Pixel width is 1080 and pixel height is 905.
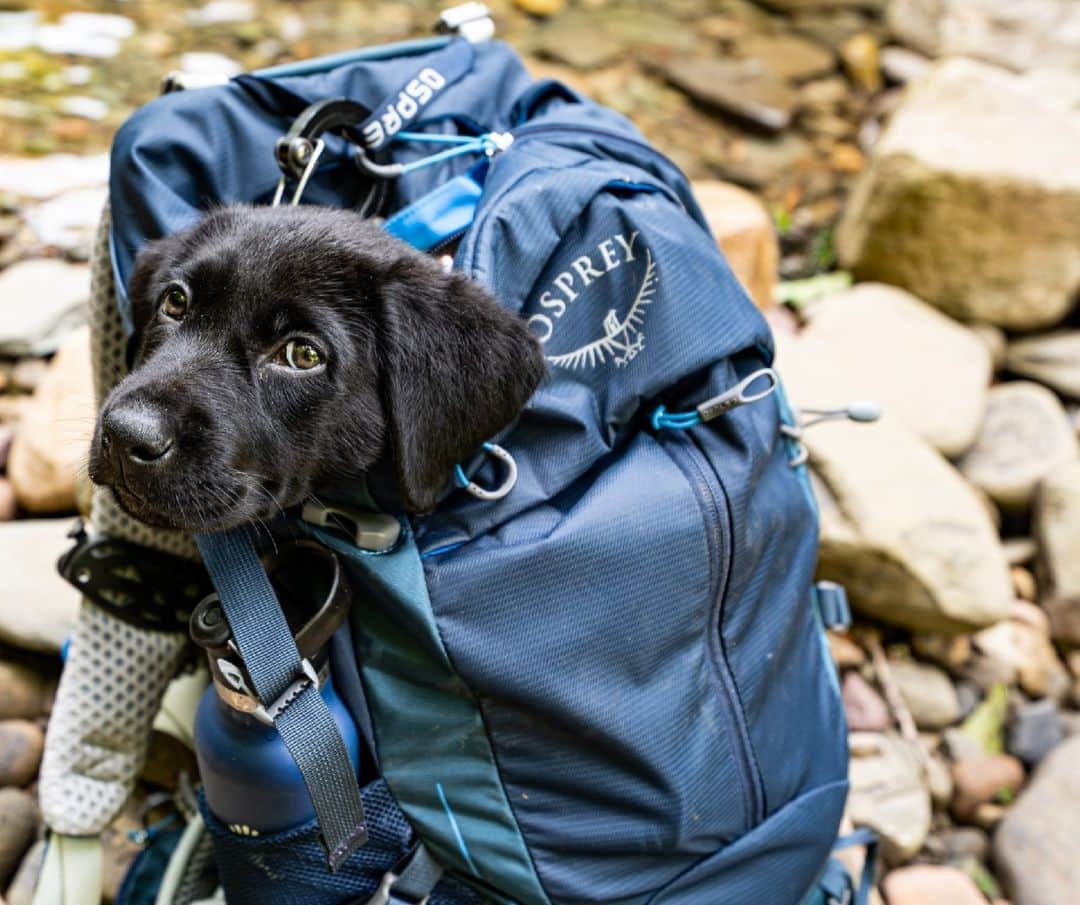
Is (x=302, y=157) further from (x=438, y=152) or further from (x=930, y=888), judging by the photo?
(x=930, y=888)

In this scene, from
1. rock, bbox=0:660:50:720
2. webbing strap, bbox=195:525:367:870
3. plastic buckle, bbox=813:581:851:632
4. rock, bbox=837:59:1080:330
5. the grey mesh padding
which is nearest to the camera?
webbing strap, bbox=195:525:367:870

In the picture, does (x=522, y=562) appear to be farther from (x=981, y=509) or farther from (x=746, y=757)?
(x=981, y=509)

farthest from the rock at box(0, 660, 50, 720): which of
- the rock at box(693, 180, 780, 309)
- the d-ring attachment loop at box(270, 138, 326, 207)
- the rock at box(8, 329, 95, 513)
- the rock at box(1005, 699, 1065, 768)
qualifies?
the rock at box(1005, 699, 1065, 768)

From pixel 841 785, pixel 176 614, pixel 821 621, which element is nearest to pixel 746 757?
pixel 841 785

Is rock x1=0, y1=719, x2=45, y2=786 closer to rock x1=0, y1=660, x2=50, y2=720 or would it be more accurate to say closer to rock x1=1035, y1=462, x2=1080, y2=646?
rock x1=0, y1=660, x2=50, y2=720

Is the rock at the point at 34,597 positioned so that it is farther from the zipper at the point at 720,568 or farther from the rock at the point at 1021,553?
the rock at the point at 1021,553

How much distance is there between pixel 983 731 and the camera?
9.88 feet

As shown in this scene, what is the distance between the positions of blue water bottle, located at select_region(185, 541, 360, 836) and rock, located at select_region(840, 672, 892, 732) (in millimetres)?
1568

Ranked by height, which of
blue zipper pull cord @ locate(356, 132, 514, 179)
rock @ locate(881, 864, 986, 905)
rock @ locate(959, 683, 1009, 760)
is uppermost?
blue zipper pull cord @ locate(356, 132, 514, 179)

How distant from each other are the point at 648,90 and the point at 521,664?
4.20m

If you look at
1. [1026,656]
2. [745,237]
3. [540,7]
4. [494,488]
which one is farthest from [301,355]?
[540,7]

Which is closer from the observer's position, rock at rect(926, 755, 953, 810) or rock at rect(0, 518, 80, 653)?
rock at rect(0, 518, 80, 653)

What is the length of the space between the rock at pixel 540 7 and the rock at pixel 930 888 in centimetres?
464

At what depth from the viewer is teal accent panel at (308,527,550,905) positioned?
5.87 feet
